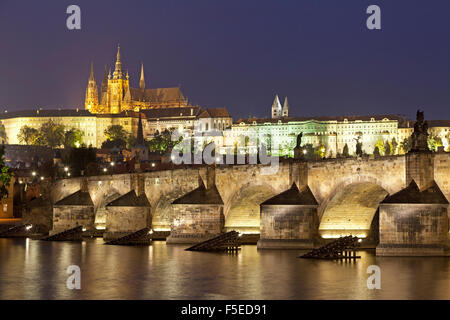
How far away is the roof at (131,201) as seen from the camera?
66838 millimetres

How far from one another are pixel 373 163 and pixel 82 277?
53.1 feet

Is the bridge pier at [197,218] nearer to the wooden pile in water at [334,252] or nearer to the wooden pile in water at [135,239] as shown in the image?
the wooden pile in water at [135,239]

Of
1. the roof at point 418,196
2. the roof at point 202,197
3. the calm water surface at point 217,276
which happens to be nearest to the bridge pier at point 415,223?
the roof at point 418,196

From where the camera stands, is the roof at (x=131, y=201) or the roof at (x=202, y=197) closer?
the roof at (x=202, y=197)

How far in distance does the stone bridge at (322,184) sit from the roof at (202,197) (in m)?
0.46

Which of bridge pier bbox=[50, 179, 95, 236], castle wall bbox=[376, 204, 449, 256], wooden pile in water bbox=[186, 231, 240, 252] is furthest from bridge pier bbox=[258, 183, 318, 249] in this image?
bridge pier bbox=[50, 179, 95, 236]

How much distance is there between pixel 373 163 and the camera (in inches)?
1886

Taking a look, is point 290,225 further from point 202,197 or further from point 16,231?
point 16,231

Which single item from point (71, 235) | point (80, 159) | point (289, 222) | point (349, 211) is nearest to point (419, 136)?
point (349, 211)

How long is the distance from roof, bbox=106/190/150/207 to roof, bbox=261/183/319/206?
691 inches

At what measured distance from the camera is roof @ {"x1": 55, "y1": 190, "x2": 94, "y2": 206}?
7375 centimetres
